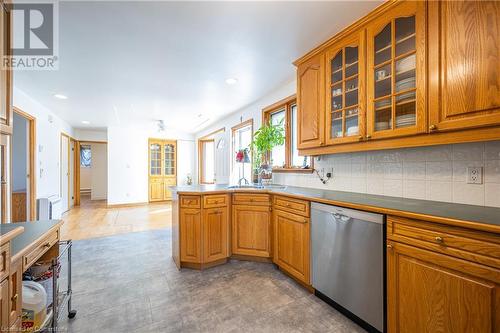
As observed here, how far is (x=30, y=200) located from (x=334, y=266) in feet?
16.8

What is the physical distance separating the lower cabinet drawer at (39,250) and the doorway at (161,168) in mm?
5799

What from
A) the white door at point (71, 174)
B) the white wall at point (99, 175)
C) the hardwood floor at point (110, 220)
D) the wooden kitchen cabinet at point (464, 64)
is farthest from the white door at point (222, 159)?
the white wall at point (99, 175)

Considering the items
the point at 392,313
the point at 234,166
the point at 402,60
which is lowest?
the point at 392,313

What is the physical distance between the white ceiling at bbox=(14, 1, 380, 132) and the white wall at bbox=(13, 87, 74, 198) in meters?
0.22

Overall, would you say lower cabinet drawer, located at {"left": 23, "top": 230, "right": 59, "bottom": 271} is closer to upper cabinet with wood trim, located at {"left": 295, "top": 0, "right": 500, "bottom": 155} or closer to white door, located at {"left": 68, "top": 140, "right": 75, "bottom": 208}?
upper cabinet with wood trim, located at {"left": 295, "top": 0, "right": 500, "bottom": 155}

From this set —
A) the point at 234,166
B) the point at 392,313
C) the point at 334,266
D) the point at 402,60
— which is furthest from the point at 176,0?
the point at 234,166

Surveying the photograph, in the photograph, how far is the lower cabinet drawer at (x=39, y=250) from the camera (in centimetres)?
118

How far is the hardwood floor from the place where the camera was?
4.12m

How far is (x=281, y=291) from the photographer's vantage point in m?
2.12

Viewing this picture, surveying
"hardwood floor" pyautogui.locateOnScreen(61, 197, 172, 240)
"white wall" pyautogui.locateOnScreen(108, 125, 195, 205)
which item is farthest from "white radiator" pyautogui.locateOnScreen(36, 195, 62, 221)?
"white wall" pyautogui.locateOnScreen(108, 125, 195, 205)

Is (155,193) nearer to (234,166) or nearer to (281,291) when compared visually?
(234,166)

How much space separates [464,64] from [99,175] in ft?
33.7

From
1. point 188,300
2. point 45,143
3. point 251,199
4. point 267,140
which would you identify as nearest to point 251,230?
point 251,199

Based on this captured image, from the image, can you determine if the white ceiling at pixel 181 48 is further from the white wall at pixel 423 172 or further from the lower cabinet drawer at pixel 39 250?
the lower cabinet drawer at pixel 39 250
